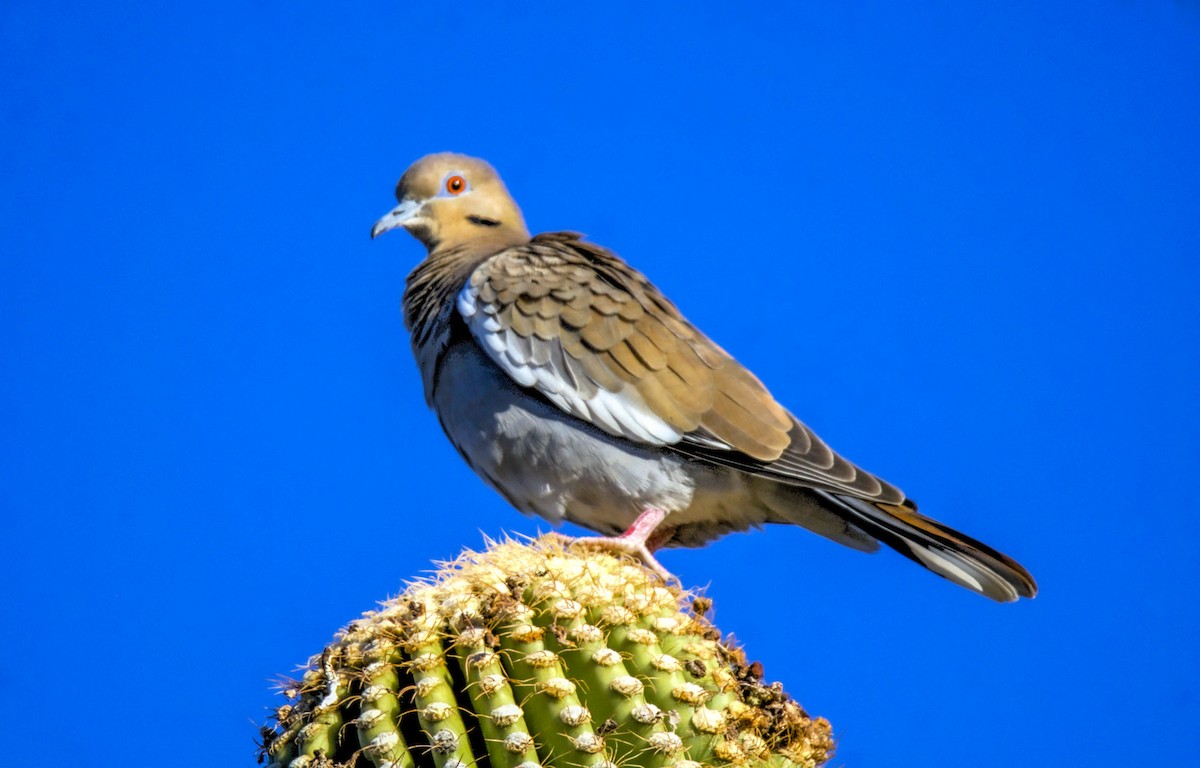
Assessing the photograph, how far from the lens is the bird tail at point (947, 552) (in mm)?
3934

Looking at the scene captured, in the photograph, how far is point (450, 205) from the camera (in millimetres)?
5633

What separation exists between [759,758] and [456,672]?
0.65 m

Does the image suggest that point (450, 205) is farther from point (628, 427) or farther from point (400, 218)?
point (628, 427)

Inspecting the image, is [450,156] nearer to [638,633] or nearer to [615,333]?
[615,333]

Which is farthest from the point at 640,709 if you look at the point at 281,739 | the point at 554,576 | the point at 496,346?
the point at 496,346

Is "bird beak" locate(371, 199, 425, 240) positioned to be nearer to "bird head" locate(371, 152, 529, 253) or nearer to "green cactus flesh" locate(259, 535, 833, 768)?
"bird head" locate(371, 152, 529, 253)

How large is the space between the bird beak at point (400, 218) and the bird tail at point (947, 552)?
237 centimetres

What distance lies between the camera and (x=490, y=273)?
15.4 ft

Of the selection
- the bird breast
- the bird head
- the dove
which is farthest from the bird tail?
the bird head

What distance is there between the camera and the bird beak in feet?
18.1

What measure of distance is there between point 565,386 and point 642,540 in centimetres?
59

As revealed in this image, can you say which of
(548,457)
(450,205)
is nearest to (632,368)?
(548,457)

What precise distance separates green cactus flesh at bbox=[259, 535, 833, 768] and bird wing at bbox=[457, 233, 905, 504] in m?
1.50

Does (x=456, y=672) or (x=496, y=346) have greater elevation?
(x=496, y=346)
